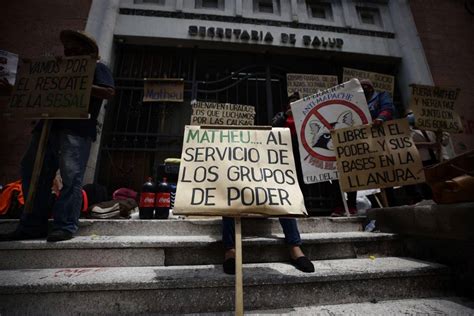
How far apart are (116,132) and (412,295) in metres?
5.14

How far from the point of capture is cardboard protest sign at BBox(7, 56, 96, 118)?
8.03ft

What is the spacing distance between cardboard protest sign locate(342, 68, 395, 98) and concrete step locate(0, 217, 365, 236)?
4.36m

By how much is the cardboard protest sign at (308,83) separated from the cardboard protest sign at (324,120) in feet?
6.36

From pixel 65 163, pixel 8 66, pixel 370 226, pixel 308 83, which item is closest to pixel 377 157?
pixel 370 226

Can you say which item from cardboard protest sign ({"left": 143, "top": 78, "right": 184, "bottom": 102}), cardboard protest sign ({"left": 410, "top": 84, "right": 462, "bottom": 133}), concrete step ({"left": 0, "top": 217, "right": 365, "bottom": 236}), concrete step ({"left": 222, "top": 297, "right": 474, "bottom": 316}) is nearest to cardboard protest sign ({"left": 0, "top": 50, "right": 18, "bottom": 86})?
cardboard protest sign ({"left": 143, "top": 78, "right": 184, "bottom": 102})

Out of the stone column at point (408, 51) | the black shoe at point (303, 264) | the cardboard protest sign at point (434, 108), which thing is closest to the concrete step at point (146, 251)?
the black shoe at point (303, 264)

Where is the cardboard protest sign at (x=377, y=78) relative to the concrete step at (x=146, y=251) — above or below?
above

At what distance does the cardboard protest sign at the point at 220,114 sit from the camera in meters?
4.76

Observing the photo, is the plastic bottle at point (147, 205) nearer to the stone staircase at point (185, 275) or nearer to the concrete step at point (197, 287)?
the stone staircase at point (185, 275)

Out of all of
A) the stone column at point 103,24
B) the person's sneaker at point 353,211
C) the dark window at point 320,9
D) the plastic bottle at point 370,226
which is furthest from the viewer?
the dark window at point 320,9

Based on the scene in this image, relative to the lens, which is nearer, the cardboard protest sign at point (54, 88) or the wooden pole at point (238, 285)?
the wooden pole at point (238, 285)

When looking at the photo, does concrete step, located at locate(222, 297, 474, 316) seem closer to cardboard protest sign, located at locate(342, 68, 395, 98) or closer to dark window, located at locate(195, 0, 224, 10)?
cardboard protest sign, located at locate(342, 68, 395, 98)

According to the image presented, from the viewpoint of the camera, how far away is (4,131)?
4.31m

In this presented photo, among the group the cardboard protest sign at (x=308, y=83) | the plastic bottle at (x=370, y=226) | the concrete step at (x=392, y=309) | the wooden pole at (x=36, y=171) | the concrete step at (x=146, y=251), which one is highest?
the cardboard protest sign at (x=308, y=83)
